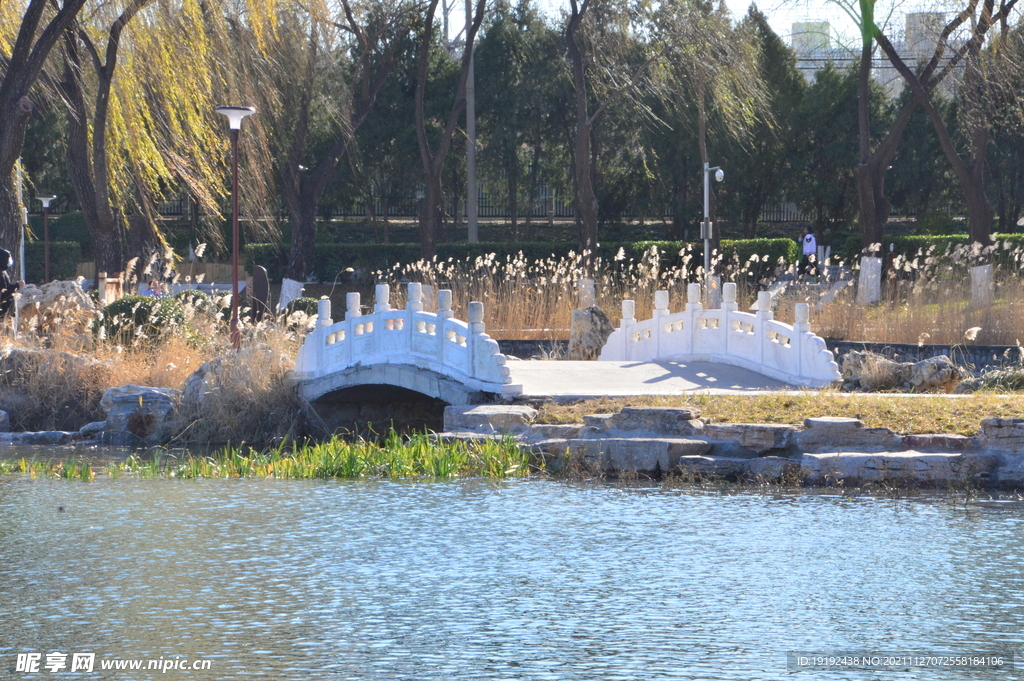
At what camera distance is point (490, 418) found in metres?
12.7

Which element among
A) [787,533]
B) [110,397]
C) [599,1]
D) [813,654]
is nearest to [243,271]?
[599,1]

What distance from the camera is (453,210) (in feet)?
134

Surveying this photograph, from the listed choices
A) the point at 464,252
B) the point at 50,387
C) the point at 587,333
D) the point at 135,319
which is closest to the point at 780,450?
the point at 587,333

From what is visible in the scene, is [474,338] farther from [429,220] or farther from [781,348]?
[429,220]

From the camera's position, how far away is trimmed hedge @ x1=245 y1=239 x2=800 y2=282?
31.8 m

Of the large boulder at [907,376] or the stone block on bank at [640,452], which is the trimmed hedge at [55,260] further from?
the stone block on bank at [640,452]

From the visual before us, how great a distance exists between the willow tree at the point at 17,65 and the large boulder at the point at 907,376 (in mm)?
10061

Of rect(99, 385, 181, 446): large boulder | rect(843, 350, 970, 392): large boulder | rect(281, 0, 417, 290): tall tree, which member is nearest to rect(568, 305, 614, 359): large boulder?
rect(843, 350, 970, 392): large boulder

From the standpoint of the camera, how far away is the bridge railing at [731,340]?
585 inches

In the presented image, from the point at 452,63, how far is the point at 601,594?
3161 centimetres

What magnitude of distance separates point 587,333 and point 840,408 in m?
6.63

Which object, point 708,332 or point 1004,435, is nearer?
point 1004,435

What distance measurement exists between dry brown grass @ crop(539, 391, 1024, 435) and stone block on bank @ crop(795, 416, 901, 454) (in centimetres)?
15

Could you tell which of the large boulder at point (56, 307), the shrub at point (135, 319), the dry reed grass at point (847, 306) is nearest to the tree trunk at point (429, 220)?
the dry reed grass at point (847, 306)
